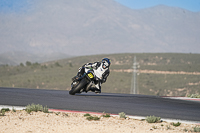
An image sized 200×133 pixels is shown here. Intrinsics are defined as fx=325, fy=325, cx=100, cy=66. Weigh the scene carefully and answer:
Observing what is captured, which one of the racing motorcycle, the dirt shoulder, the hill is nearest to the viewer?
the dirt shoulder

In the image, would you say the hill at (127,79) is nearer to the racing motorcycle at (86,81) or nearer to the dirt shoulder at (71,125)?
the racing motorcycle at (86,81)

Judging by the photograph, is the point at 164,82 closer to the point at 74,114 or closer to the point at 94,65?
the point at 94,65

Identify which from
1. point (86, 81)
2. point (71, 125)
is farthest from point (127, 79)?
point (71, 125)

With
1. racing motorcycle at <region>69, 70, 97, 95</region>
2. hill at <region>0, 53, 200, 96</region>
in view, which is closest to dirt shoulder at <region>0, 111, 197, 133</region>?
racing motorcycle at <region>69, 70, 97, 95</region>

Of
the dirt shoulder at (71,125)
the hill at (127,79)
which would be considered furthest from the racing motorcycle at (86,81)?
the hill at (127,79)

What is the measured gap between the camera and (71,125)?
870cm

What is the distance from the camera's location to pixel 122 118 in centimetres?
1018

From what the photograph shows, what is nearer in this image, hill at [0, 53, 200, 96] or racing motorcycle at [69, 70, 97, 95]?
racing motorcycle at [69, 70, 97, 95]

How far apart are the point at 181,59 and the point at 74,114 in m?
112

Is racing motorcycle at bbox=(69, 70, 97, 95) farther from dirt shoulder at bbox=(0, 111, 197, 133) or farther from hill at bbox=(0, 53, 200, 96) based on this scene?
hill at bbox=(0, 53, 200, 96)

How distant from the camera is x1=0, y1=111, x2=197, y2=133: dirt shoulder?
26.9ft

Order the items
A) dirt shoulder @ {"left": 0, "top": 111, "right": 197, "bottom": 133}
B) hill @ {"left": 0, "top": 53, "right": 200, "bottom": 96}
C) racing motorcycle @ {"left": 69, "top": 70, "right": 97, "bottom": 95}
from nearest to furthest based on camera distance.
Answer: dirt shoulder @ {"left": 0, "top": 111, "right": 197, "bottom": 133}
racing motorcycle @ {"left": 69, "top": 70, "right": 97, "bottom": 95}
hill @ {"left": 0, "top": 53, "right": 200, "bottom": 96}

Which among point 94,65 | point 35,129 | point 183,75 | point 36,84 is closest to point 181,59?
point 183,75

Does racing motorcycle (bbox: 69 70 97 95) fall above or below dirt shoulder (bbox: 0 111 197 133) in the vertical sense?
above
